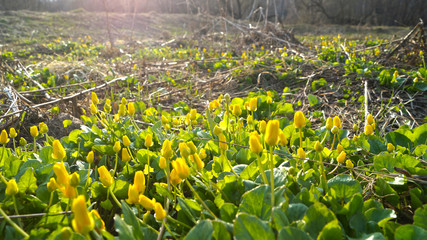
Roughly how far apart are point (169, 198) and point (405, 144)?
1360 mm

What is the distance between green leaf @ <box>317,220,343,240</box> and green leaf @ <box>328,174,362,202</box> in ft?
0.91

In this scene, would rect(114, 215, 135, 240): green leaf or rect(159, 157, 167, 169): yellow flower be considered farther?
rect(159, 157, 167, 169): yellow flower

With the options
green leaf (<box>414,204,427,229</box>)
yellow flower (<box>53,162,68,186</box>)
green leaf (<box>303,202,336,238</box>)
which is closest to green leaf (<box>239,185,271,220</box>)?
green leaf (<box>303,202,336,238</box>)

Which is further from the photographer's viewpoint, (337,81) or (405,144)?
(337,81)

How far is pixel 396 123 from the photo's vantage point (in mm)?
2320

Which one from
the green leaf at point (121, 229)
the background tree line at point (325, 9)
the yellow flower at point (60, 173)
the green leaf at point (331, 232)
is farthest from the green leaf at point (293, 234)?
the background tree line at point (325, 9)

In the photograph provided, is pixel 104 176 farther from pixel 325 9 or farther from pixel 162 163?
pixel 325 9

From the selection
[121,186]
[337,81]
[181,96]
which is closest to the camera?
[121,186]

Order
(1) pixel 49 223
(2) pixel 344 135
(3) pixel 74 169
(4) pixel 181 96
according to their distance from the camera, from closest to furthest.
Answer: (1) pixel 49 223, (3) pixel 74 169, (2) pixel 344 135, (4) pixel 181 96

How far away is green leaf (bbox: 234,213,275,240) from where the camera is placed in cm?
77

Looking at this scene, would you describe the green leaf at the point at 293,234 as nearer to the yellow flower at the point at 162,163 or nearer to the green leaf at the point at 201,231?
the green leaf at the point at 201,231

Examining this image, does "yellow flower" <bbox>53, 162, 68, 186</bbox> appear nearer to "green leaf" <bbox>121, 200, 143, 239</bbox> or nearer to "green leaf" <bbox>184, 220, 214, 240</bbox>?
"green leaf" <bbox>121, 200, 143, 239</bbox>

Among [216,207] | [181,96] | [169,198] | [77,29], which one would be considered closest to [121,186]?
[169,198]

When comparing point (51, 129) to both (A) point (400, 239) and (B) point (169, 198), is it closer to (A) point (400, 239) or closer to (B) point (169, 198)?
(B) point (169, 198)
